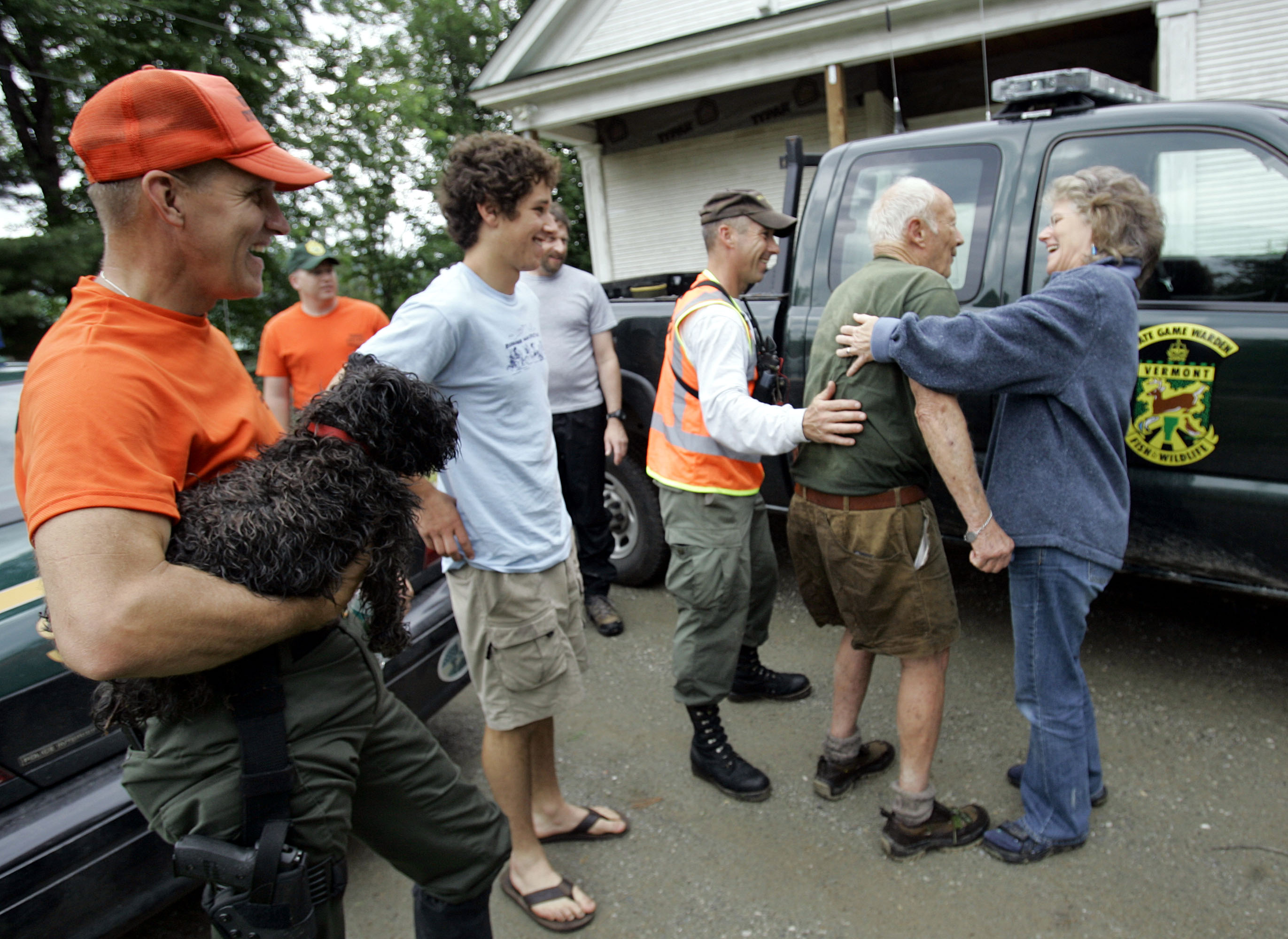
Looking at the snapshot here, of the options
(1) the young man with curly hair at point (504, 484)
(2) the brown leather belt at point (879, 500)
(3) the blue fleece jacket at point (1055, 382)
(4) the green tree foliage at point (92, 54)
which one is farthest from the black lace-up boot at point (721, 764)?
(4) the green tree foliage at point (92, 54)

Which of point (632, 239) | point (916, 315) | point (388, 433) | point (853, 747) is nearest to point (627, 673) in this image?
point (853, 747)

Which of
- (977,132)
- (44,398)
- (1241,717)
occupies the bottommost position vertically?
(1241,717)

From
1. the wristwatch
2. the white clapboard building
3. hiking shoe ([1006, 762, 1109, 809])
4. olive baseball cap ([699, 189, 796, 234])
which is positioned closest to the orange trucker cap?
olive baseball cap ([699, 189, 796, 234])

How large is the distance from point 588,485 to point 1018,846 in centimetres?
244

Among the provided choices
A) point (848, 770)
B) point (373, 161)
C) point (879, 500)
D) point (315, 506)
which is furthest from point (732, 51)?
point (315, 506)

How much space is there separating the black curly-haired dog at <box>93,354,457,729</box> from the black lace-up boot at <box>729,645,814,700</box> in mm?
2096

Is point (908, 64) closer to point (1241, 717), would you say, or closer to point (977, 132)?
point (977, 132)

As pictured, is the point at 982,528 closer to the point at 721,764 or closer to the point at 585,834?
the point at 721,764

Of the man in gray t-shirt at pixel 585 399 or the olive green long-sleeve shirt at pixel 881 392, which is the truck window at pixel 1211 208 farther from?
the man in gray t-shirt at pixel 585 399

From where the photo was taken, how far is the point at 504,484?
2236 millimetres

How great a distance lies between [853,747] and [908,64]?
337 inches

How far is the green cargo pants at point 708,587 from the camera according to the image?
2764 mm

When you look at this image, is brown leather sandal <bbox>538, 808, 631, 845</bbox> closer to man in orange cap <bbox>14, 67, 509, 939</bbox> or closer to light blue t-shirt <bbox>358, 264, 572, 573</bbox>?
light blue t-shirt <bbox>358, 264, 572, 573</bbox>

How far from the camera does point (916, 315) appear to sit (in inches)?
89.2
